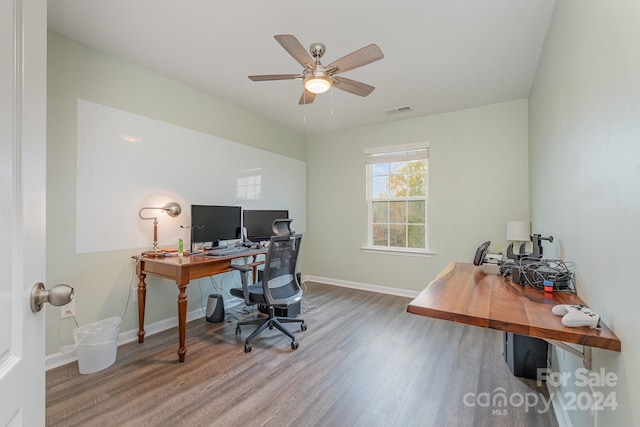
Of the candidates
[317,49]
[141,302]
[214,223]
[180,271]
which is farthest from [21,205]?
[214,223]

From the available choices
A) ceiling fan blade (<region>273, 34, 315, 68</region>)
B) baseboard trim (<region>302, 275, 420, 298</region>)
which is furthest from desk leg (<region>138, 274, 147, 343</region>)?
baseboard trim (<region>302, 275, 420, 298</region>)

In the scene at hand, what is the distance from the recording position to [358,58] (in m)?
1.89

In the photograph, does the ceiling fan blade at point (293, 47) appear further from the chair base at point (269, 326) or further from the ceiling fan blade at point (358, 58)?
the chair base at point (269, 326)

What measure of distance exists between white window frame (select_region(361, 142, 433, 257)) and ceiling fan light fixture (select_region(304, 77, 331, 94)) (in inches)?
93.3

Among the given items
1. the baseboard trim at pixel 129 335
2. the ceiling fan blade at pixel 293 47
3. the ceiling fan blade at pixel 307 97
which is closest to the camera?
the ceiling fan blade at pixel 293 47

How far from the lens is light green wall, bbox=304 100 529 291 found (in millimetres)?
3518

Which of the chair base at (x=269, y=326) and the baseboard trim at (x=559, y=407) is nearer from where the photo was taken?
the baseboard trim at (x=559, y=407)

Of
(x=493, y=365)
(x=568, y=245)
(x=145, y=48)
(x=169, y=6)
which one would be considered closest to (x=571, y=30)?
(x=568, y=245)

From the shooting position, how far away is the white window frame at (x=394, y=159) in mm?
4055

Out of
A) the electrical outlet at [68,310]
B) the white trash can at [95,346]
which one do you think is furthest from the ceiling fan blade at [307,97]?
the electrical outlet at [68,310]

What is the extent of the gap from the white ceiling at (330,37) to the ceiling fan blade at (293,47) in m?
0.37

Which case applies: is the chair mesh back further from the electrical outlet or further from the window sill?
the window sill

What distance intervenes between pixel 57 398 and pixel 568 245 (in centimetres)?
337

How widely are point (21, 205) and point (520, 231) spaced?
3894 millimetres
